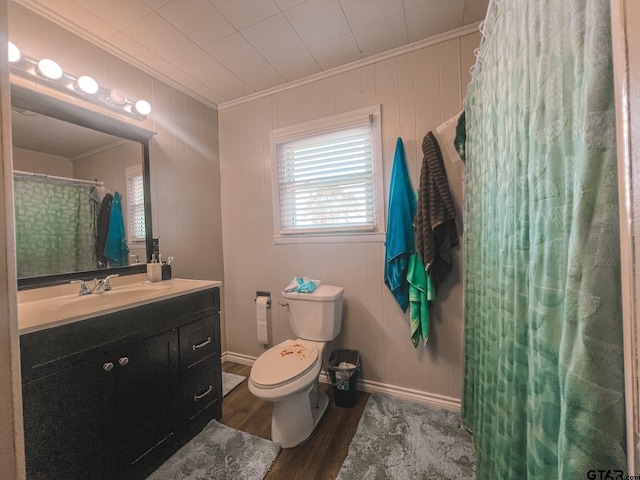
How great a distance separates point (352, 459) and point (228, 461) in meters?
0.65

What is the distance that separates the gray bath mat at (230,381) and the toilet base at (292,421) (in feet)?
2.23

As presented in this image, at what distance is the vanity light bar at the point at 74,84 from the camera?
4.03ft

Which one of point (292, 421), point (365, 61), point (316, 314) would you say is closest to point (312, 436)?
point (292, 421)

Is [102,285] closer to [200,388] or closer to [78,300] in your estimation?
[78,300]

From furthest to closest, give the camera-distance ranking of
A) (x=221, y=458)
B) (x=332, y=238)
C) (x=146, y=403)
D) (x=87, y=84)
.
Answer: (x=332, y=238), (x=87, y=84), (x=221, y=458), (x=146, y=403)

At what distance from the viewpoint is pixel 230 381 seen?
2072mm

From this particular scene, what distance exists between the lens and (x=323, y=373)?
2002 millimetres

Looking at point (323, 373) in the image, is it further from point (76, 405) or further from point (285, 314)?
point (76, 405)

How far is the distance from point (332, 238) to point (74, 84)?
1807mm

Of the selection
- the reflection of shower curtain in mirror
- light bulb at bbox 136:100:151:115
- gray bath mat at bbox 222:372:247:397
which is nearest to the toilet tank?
gray bath mat at bbox 222:372:247:397

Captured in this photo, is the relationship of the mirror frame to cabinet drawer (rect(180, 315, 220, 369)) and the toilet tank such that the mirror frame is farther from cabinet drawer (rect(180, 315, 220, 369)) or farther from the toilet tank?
the toilet tank

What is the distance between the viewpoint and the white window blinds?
6.13 ft

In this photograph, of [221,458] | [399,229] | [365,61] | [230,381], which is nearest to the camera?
[221,458]

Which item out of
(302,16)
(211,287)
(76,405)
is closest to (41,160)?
(211,287)
